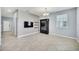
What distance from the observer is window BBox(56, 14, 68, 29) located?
10.4 ft

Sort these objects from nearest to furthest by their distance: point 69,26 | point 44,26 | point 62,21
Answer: point 69,26 → point 62,21 → point 44,26

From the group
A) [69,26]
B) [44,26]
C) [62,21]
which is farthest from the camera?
[44,26]

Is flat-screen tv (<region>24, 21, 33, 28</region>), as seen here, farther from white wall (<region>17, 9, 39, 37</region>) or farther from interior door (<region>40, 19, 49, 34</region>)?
interior door (<region>40, 19, 49, 34</region>)

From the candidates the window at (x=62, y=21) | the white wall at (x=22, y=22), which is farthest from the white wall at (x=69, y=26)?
the white wall at (x=22, y=22)

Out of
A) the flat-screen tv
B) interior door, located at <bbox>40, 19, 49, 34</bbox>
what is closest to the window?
interior door, located at <bbox>40, 19, 49, 34</bbox>

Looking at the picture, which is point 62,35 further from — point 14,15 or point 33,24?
point 14,15

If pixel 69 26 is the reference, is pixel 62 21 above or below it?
above

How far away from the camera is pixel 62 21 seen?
3188mm

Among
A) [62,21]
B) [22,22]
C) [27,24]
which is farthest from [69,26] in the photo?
[22,22]

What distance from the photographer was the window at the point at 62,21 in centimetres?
317

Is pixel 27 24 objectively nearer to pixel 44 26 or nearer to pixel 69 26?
pixel 44 26

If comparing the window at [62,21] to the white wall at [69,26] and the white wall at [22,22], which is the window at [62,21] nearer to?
the white wall at [69,26]
